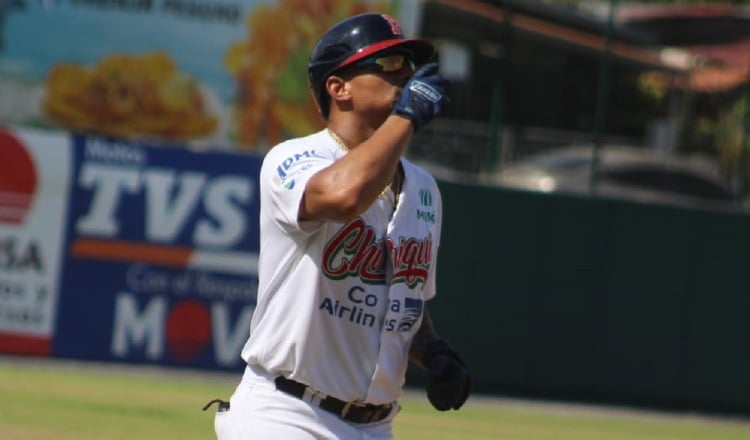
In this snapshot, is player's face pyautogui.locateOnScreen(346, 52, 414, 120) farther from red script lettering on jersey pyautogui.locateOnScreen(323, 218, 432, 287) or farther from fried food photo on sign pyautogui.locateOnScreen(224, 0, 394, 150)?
fried food photo on sign pyautogui.locateOnScreen(224, 0, 394, 150)

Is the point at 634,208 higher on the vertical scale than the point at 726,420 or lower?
higher

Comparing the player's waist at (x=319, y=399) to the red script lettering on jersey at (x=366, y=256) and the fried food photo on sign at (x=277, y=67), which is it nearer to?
the red script lettering on jersey at (x=366, y=256)

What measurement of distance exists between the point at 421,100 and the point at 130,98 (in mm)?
12121

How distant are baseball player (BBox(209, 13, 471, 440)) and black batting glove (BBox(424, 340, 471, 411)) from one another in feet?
0.57

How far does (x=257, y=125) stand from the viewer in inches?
627

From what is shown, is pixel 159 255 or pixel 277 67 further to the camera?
pixel 277 67

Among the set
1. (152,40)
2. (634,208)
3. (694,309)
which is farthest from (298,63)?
(694,309)

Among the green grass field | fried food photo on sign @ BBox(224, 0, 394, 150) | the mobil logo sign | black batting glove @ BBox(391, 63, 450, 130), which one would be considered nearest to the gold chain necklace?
black batting glove @ BBox(391, 63, 450, 130)

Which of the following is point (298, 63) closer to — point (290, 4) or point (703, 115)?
point (290, 4)

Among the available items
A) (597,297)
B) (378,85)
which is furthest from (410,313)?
(597,297)

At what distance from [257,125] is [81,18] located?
2225 mm

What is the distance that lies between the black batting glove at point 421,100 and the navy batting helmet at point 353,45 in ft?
0.45

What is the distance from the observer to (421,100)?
4.14 meters

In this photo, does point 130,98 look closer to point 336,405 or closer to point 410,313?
point 410,313
